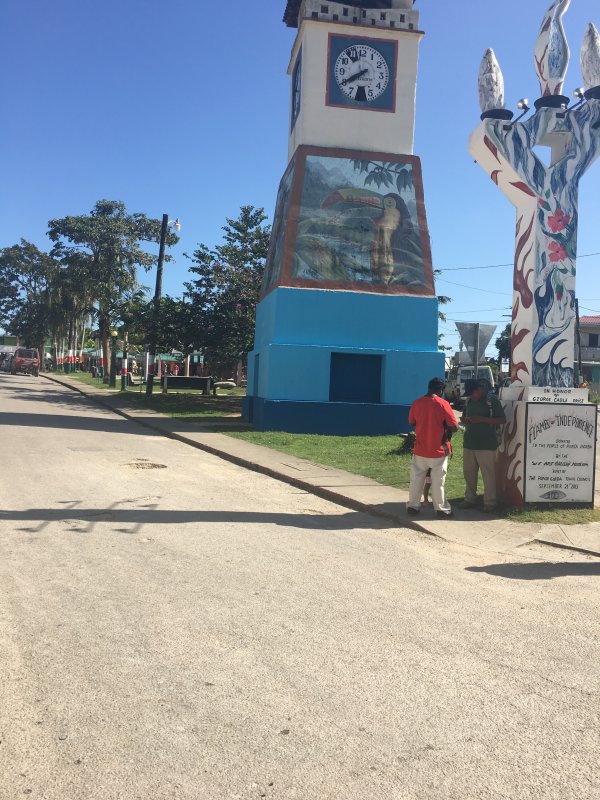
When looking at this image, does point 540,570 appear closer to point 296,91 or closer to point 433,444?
point 433,444

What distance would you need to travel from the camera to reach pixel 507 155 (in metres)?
10.3

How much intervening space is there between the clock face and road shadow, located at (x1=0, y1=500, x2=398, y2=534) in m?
17.6

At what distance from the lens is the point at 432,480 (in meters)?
9.56

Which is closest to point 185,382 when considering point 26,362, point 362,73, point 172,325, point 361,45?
point 172,325

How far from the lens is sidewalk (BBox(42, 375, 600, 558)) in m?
8.41

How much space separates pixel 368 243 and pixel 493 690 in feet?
65.2

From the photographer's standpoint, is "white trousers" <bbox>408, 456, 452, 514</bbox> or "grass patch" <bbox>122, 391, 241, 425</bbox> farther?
"grass patch" <bbox>122, 391, 241, 425</bbox>

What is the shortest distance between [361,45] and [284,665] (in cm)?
2298

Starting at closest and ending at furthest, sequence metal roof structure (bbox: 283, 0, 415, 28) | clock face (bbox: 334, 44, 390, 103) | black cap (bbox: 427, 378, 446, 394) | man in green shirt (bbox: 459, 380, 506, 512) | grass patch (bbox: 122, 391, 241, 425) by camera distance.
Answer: black cap (bbox: 427, 378, 446, 394) < man in green shirt (bbox: 459, 380, 506, 512) < clock face (bbox: 334, 44, 390, 103) < metal roof structure (bbox: 283, 0, 415, 28) < grass patch (bbox: 122, 391, 241, 425)

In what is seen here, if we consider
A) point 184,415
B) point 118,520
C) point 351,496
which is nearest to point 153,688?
point 118,520

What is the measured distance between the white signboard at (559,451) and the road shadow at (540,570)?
2272mm

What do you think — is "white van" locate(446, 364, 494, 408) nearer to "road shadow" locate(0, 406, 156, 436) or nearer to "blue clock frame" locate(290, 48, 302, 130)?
"blue clock frame" locate(290, 48, 302, 130)

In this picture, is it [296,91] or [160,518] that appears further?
[296,91]

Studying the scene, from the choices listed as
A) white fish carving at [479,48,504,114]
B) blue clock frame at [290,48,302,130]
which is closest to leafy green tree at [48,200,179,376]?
blue clock frame at [290,48,302,130]
